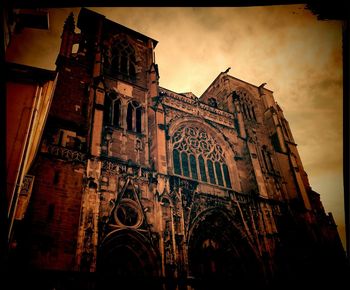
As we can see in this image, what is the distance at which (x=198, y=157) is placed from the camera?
1712cm

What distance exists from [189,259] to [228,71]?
17.7 meters

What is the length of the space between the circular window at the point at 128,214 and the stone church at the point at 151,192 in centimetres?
5

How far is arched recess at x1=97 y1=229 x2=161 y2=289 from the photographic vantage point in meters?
10.4

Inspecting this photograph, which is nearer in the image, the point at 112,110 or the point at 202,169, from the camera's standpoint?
the point at 112,110

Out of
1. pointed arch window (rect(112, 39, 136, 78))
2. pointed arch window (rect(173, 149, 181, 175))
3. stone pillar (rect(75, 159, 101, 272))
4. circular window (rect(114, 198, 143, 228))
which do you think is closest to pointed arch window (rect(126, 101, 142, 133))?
pointed arch window (rect(173, 149, 181, 175))

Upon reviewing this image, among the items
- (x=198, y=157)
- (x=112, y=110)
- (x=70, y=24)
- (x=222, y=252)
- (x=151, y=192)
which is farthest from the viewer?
(x=70, y=24)

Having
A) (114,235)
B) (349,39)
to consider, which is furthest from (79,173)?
(349,39)

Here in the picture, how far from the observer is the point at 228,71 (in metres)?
24.8

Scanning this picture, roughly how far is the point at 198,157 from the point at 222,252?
5.73m

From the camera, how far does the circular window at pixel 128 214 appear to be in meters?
11.6

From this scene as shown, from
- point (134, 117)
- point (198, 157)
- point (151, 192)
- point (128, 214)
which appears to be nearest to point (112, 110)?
point (134, 117)

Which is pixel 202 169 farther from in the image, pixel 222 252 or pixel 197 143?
pixel 222 252

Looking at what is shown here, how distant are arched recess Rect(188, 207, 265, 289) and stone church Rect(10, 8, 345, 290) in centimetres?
5

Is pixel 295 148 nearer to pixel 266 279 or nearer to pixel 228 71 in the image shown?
pixel 228 71
